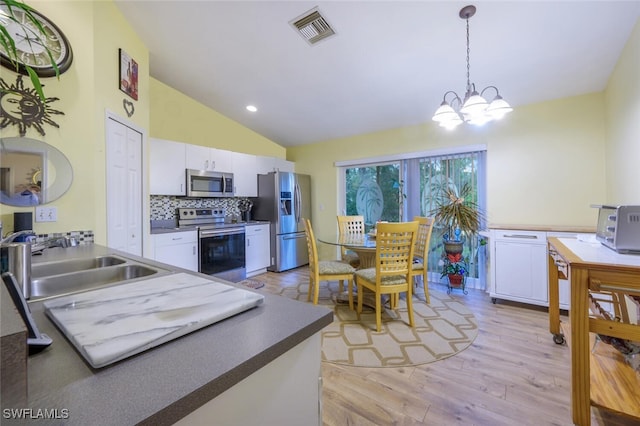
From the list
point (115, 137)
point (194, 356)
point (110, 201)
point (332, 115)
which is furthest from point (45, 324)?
point (332, 115)

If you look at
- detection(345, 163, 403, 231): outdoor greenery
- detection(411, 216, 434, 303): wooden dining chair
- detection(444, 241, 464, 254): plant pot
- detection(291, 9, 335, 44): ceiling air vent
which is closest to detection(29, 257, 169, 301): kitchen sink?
detection(291, 9, 335, 44): ceiling air vent

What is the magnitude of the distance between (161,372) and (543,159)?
3.96 meters

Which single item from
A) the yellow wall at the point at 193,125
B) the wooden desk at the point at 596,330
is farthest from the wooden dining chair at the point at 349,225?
the wooden desk at the point at 596,330

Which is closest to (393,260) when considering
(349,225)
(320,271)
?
(320,271)

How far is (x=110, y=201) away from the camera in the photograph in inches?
87.5

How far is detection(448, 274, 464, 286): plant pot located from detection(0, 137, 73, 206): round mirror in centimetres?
392

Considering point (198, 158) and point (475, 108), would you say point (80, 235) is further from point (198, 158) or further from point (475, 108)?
point (475, 108)

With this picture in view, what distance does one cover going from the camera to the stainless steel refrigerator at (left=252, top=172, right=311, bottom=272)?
14.8 ft

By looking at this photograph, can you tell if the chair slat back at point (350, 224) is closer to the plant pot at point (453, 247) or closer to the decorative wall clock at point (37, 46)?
the plant pot at point (453, 247)

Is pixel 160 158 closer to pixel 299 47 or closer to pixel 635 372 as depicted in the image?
pixel 299 47

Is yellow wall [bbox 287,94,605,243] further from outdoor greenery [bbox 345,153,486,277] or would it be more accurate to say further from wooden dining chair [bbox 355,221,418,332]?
wooden dining chair [bbox 355,221,418,332]

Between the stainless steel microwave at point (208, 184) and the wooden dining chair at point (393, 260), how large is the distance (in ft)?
8.44

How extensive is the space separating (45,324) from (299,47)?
2.84 meters

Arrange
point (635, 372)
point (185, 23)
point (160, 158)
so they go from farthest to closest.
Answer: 1. point (160, 158)
2. point (185, 23)
3. point (635, 372)
